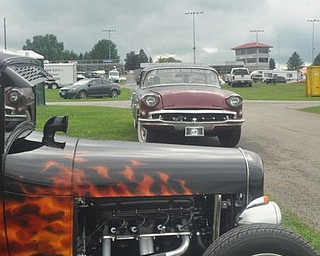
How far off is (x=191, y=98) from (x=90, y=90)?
90.6ft

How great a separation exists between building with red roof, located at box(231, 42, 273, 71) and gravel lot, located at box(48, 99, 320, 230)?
113m

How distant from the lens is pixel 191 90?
916 centimetres

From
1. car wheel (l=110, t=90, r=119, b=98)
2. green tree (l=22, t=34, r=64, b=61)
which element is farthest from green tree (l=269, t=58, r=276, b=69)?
car wheel (l=110, t=90, r=119, b=98)

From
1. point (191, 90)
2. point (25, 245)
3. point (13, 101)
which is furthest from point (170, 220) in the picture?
point (191, 90)

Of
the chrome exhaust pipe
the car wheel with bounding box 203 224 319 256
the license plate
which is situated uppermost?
A: the license plate

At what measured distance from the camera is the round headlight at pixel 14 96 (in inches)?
124

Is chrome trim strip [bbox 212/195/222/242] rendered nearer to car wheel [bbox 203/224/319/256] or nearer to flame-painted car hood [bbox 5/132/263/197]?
flame-painted car hood [bbox 5/132/263/197]

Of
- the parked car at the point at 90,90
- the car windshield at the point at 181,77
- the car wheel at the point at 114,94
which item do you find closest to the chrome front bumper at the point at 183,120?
the car windshield at the point at 181,77

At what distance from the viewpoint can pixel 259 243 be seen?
9.91 ft

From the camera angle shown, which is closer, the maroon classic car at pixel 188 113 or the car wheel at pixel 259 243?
the car wheel at pixel 259 243

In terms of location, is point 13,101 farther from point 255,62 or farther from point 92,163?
point 255,62

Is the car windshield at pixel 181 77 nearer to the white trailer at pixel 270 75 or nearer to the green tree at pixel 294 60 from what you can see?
the white trailer at pixel 270 75

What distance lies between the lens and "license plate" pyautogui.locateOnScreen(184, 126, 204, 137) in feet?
28.6

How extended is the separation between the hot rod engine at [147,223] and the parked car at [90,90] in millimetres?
31908
